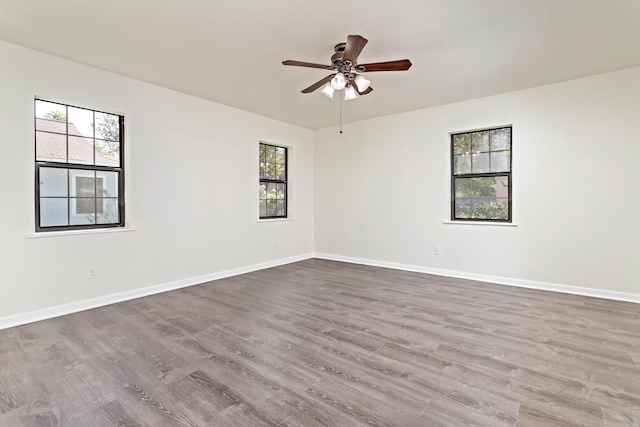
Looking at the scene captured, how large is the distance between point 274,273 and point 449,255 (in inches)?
110

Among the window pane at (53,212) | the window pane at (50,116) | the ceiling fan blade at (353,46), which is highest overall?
the ceiling fan blade at (353,46)

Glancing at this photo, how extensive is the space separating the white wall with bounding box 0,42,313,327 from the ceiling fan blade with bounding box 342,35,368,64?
105 inches

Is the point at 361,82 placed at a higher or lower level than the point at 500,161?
higher

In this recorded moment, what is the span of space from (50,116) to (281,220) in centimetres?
351

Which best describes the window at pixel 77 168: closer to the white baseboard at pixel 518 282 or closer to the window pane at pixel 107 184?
the window pane at pixel 107 184

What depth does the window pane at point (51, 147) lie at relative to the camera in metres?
3.20

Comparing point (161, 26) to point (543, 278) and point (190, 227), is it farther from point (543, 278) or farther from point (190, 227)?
point (543, 278)

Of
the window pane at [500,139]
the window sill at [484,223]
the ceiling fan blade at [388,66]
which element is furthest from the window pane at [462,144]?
the ceiling fan blade at [388,66]

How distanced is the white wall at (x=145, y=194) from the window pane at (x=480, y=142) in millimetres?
3139

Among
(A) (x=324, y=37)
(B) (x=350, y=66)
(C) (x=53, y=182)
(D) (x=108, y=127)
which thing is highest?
(A) (x=324, y=37)

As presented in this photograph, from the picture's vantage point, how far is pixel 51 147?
3.27m

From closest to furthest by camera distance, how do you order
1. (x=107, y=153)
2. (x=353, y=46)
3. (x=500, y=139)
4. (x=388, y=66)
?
(x=353, y=46), (x=388, y=66), (x=107, y=153), (x=500, y=139)

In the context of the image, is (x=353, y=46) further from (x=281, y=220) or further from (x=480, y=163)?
(x=281, y=220)

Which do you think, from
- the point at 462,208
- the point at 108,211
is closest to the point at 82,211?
the point at 108,211
